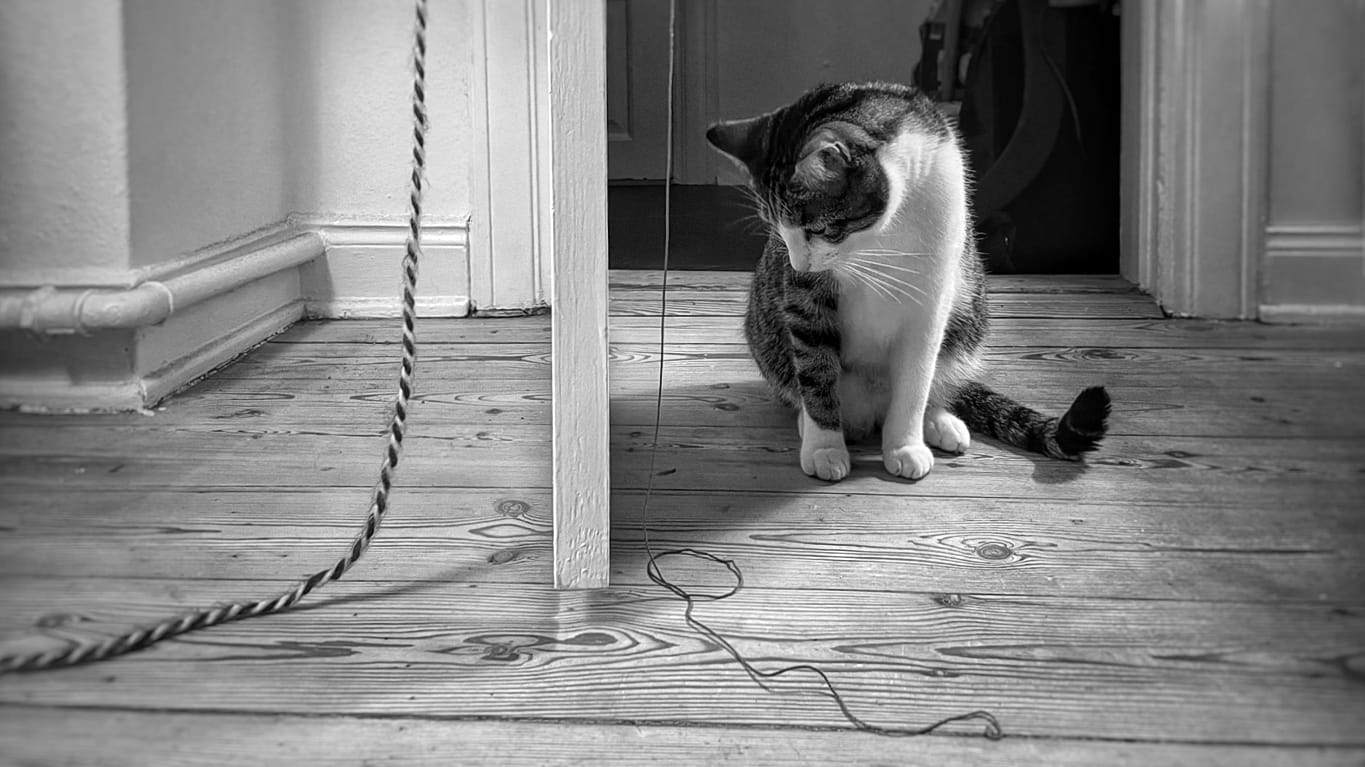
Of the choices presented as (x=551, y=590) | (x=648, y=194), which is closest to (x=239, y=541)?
(x=551, y=590)

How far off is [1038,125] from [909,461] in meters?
1.03

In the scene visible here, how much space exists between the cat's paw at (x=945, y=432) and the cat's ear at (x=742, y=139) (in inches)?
14.6

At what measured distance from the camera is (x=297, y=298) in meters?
1.53

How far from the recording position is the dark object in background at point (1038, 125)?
137 cm

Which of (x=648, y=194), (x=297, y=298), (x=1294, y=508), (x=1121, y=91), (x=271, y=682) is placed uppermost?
(x=1121, y=91)

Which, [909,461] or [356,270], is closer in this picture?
[909,461]

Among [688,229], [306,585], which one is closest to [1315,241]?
[306,585]

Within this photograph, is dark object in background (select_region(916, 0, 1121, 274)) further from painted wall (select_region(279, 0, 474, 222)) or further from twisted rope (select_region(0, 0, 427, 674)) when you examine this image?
painted wall (select_region(279, 0, 474, 222))

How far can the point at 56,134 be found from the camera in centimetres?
74

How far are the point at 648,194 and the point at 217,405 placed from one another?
1.78 ft

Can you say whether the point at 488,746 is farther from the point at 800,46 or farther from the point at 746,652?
the point at 800,46

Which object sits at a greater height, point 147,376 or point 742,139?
point 742,139

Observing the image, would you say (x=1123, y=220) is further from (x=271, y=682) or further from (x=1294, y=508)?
(x=271, y=682)

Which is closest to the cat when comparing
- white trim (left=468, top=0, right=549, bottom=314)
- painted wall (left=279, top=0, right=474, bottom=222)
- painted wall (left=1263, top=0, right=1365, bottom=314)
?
painted wall (left=1263, top=0, right=1365, bottom=314)
